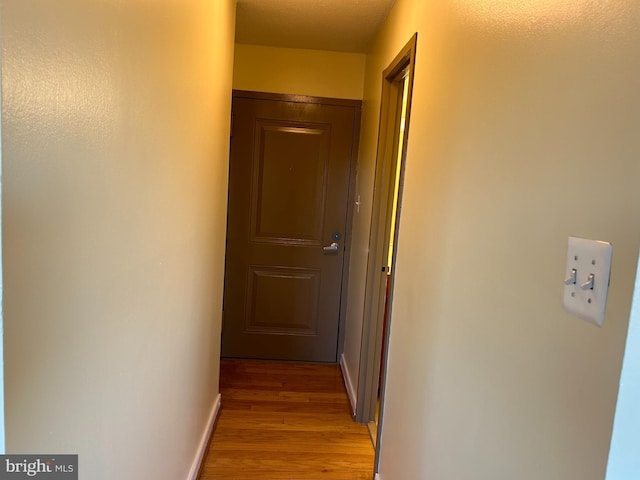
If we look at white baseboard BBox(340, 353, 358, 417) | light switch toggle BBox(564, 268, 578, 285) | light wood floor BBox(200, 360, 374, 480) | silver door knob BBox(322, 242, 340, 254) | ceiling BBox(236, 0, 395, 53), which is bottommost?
light wood floor BBox(200, 360, 374, 480)

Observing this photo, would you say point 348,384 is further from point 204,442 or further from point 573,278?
point 573,278

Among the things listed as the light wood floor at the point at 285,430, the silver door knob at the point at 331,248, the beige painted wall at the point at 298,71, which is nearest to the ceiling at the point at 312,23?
the beige painted wall at the point at 298,71

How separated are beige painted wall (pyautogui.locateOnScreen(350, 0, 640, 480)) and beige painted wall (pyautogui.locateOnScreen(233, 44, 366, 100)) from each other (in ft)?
5.56

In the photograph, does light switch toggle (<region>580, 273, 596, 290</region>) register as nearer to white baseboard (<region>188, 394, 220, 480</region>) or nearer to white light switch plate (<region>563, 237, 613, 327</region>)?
white light switch plate (<region>563, 237, 613, 327</region>)

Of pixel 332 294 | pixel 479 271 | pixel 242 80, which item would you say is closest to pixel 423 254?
pixel 479 271

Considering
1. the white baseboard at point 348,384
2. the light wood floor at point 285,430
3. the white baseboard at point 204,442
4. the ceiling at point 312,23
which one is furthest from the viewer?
the white baseboard at point 348,384

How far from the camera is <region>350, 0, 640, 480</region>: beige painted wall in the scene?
0.59 meters

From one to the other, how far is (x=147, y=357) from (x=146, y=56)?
795 mm

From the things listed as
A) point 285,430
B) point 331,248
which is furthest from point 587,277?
point 331,248

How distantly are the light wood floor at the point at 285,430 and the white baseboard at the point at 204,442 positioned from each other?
0.20 feet

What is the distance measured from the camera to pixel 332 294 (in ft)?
11.0

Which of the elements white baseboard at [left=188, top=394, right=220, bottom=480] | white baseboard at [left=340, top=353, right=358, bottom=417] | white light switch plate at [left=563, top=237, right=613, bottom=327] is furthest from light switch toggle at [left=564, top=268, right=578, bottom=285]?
white baseboard at [left=340, top=353, right=358, bottom=417]

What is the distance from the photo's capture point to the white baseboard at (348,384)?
2.66 m

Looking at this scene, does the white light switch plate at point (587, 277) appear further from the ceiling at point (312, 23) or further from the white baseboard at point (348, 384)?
the white baseboard at point (348, 384)
